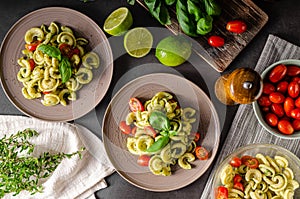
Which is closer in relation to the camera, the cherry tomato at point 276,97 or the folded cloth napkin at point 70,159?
the cherry tomato at point 276,97

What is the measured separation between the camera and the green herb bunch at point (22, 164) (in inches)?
96.2

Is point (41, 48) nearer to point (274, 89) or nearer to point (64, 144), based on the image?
point (64, 144)

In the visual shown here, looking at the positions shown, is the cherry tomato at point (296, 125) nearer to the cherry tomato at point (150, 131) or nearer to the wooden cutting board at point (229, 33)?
the wooden cutting board at point (229, 33)

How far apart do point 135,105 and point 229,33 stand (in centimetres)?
67

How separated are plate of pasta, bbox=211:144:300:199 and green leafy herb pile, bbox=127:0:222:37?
68cm

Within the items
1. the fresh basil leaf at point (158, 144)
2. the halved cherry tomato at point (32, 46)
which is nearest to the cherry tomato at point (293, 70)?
the fresh basil leaf at point (158, 144)

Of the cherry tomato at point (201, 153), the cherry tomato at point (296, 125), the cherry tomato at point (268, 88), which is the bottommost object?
the cherry tomato at point (296, 125)

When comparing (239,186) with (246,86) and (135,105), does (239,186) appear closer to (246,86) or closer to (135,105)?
(246,86)

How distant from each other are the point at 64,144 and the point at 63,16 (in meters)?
0.74

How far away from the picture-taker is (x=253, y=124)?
2.66 m

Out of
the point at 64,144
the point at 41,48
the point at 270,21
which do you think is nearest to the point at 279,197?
Result: the point at 270,21

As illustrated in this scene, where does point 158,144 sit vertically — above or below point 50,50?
below

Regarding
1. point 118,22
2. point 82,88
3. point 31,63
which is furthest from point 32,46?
A: point 118,22

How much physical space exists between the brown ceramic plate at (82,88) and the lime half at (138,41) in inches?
4.6
